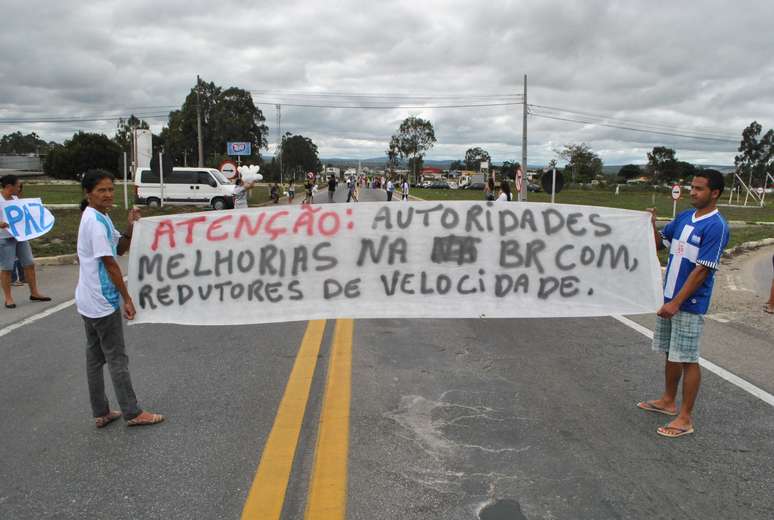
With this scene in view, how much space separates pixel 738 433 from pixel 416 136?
125m

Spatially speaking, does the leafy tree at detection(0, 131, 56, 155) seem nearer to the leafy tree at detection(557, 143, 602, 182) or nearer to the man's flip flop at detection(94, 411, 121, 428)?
the leafy tree at detection(557, 143, 602, 182)

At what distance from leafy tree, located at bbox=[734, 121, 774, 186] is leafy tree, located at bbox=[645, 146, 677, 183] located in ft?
34.8

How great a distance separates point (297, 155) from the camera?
5305 inches

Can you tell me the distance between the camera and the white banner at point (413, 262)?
15.9 ft

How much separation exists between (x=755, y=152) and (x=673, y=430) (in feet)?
404

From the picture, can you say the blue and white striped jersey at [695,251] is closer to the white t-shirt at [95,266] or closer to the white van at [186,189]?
the white t-shirt at [95,266]

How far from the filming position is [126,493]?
127 inches

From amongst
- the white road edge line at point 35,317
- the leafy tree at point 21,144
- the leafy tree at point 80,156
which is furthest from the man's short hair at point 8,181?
the leafy tree at point 21,144

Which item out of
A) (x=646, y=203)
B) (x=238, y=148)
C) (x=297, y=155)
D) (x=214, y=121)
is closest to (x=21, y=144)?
(x=297, y=155)

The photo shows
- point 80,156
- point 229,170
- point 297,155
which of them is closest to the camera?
point 229,170

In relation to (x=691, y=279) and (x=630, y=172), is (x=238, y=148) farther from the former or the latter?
(x=630, y=172)

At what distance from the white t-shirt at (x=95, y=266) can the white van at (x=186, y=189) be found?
26.3 meters

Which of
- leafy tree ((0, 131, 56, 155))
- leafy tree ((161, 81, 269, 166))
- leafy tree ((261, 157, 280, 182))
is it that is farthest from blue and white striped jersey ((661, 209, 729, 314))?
leafy tree ((0, 131, 56, 155))

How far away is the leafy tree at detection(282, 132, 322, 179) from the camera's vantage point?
5044 inches
